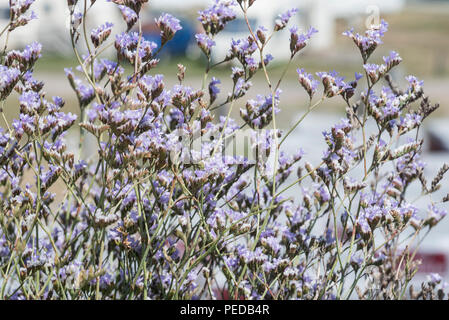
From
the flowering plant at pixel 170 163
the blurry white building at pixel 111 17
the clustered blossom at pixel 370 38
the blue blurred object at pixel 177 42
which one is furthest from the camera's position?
the blue blurred object at pixel 177 42

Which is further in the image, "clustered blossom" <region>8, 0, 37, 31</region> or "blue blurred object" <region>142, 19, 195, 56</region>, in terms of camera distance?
"blue blurred object" <region>142, 19, 195, 56</region>

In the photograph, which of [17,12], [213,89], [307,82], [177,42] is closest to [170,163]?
[213,89]

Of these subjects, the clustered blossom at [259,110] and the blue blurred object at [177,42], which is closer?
the clustered blossom at [259,110]

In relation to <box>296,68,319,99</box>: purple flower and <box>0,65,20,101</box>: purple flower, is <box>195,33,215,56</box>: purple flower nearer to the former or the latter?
<box>296,68,319,99</box>: purple flower

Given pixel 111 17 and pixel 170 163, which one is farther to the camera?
pixel 111 17

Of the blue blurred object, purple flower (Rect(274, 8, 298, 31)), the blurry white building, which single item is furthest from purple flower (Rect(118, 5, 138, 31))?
the blue blurred object

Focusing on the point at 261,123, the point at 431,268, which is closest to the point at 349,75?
the point at 431,268

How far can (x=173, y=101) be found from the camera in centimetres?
205

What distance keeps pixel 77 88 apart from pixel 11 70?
239 millimetres

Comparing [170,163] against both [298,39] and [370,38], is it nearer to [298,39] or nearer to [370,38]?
[298,39]

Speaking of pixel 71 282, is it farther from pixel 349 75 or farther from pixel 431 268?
pixel 349 75

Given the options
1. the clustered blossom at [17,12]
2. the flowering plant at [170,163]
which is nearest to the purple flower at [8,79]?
the flowering plant at [170,163]

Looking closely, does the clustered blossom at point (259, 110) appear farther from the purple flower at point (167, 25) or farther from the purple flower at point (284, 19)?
the purple flower at point (167, 25)
